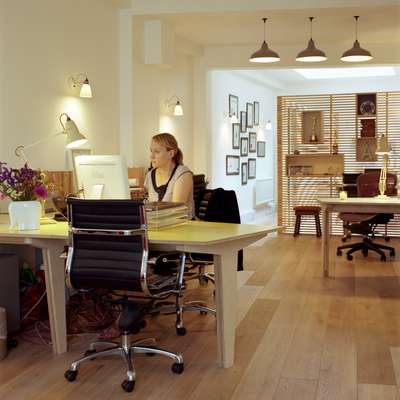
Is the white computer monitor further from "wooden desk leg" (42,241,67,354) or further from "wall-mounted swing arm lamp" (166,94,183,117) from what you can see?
"wall-mounted swing arm lamp" (166,94,183,117)

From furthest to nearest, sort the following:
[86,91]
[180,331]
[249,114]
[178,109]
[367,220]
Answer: [249,114] → [178,109] → [367,220] → [86,91] → [180,331]

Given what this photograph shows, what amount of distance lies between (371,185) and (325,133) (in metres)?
2.30

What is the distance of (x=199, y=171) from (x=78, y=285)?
18.8 feet

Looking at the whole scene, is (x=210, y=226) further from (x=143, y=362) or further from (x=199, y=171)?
(x=199, y=171)

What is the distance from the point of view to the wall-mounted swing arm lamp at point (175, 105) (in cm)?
781

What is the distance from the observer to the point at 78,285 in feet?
10.8

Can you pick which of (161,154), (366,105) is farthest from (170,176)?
(366,105)

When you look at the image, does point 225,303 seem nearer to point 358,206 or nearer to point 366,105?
point 358,206

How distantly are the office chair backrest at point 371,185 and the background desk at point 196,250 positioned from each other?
4627 millimetres

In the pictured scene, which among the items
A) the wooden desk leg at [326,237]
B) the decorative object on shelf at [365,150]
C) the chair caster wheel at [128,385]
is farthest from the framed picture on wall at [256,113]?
the chair caster wheel at [128,385]

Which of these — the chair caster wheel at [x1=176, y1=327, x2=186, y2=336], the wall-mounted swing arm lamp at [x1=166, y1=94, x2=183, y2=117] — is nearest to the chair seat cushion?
the wall-mounted swing arm lamp at [x1=166, y1=94, x2=183, y2=117]

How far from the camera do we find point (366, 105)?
995 cm

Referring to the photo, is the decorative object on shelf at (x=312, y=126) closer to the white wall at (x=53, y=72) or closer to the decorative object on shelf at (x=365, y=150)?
the decorative object on shelf at (x=365, y=150)

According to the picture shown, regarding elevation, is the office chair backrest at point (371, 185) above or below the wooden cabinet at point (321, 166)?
below
